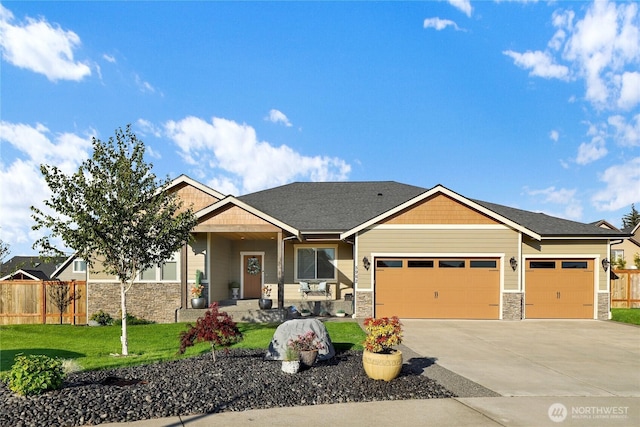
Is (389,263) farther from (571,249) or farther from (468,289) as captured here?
(571,249)

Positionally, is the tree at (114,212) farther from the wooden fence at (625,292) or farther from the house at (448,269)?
the wooden fence at (625,292)

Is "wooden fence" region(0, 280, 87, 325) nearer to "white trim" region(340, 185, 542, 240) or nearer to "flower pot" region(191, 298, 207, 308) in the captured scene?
"flower pot" region(191, 298, 207, 308)

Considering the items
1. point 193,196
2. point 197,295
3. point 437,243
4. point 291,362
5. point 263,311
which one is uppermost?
point 193,196

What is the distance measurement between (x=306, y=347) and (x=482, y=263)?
998 cm

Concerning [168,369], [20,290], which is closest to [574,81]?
[168,369]

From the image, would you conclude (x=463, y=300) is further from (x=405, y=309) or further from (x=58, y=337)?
(x=58, y=337)

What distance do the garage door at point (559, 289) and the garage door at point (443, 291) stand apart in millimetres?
1385

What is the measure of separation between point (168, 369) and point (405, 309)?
32.5ft

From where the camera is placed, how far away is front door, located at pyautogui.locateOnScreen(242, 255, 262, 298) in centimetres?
1950

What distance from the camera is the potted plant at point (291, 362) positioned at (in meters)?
8.50

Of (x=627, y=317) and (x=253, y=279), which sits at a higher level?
(x=253, y=279)

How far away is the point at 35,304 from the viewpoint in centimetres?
1711

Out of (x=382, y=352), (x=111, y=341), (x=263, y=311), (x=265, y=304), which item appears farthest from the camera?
(x=265, y=304)

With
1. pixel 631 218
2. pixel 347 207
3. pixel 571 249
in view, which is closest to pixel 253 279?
pixel 347 207
